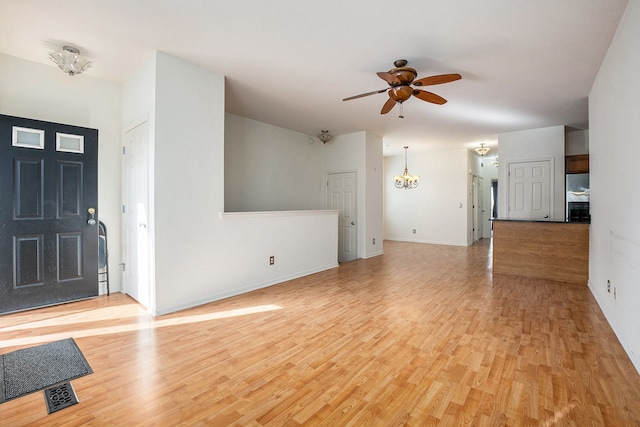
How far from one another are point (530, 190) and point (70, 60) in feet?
24.8

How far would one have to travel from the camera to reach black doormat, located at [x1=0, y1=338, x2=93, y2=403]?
74.9 inches

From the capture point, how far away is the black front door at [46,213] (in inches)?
125

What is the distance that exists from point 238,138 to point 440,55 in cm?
357

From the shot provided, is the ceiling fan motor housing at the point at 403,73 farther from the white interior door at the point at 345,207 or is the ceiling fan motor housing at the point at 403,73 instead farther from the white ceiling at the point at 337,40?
the white interior door at the point at 345,207

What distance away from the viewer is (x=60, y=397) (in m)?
1.81

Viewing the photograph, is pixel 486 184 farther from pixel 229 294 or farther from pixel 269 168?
pixel 229 294

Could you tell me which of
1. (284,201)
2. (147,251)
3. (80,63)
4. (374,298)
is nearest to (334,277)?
(374,298)

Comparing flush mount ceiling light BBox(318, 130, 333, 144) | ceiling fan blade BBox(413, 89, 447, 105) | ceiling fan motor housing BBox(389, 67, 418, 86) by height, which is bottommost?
ceiling fan blade BBox(413, 89, 447, 105)

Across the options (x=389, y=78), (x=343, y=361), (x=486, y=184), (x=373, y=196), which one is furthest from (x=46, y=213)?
(x=486, y=184)

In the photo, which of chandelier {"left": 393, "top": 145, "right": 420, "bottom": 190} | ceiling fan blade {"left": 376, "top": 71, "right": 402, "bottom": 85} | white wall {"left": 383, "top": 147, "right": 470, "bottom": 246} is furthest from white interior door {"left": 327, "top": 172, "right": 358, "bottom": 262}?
ceiling fan blade {"left": 376, "top": 71, "right": 402, "bottom": 85}

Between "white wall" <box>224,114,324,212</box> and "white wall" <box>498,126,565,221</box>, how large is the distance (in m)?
3.94

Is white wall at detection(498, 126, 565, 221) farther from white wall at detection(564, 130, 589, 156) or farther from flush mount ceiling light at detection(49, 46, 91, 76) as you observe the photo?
flush mount ceiling light at detection(49, 46, 91, 76)

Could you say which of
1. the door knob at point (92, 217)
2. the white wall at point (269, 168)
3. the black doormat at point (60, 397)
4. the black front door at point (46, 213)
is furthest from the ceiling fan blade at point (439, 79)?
the door knob at point (92, 217)

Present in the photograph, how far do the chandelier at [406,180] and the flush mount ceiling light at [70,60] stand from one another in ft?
23.6
